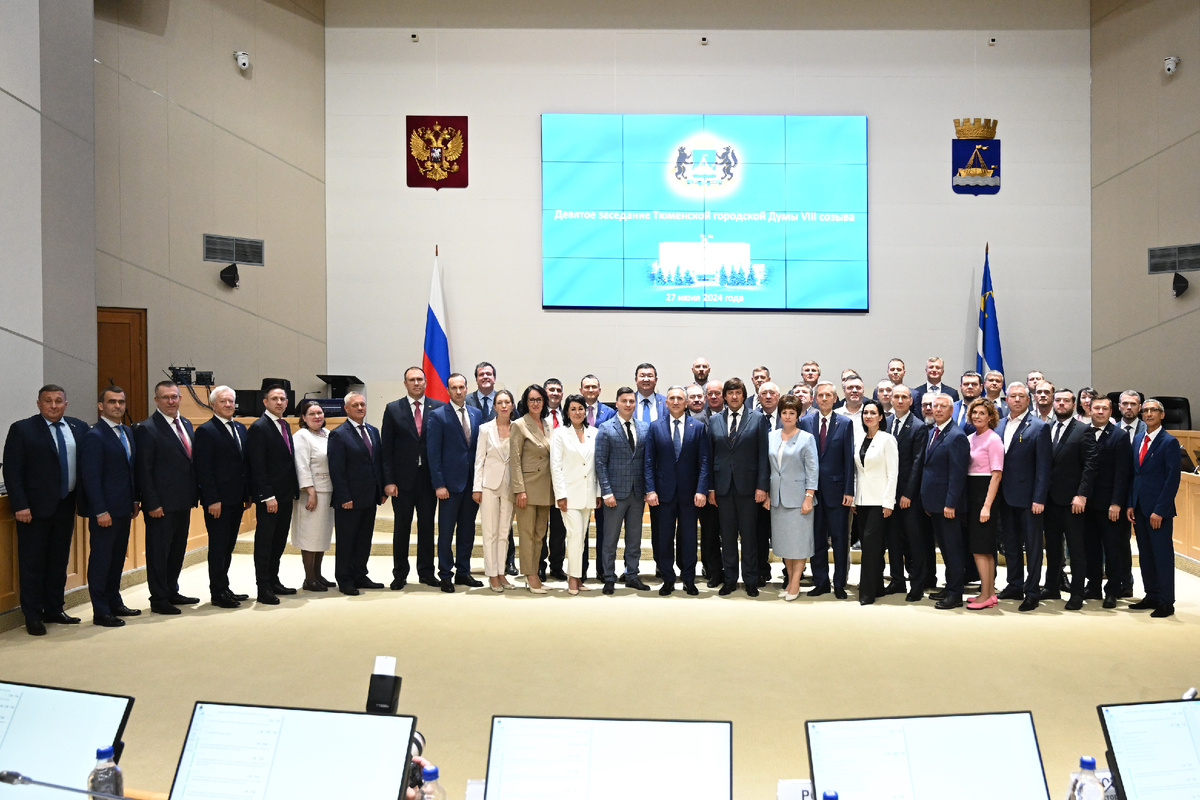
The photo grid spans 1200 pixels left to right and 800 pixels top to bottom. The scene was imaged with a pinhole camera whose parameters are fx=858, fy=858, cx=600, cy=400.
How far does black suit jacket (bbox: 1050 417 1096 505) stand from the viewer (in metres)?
5.45

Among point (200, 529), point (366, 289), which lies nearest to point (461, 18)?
point (366, 289)

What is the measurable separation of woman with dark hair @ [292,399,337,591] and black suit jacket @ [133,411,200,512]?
27.3 inches

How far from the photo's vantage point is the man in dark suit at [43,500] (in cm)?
491

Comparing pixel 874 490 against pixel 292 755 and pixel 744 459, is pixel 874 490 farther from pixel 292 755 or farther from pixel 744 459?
pixel 292 755

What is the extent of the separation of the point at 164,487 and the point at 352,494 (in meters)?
1.16

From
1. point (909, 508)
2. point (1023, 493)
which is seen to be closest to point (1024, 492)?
point (1023, 493)

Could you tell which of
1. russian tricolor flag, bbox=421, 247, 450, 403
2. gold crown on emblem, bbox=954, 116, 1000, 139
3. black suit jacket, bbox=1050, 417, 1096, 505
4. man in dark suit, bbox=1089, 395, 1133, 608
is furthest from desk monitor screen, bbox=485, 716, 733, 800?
gold crown on emblem, bbox=954, 116, 1000, 139

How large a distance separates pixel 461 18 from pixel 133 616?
7.62 meters

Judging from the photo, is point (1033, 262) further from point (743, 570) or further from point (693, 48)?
point (743, 570)

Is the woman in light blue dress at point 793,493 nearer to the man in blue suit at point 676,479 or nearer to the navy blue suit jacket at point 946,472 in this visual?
the man in blue suit at point 676,479

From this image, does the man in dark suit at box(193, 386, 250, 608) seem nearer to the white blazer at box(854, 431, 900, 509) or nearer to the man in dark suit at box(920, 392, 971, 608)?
the white blazer at box(854, 431, 900, 509)

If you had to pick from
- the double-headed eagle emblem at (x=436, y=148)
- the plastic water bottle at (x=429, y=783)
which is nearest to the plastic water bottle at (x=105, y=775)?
the plastic water bottle at (x=429, y=783)

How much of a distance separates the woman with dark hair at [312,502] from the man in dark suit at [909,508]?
390 centimetres

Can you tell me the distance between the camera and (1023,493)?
18.2 ft
